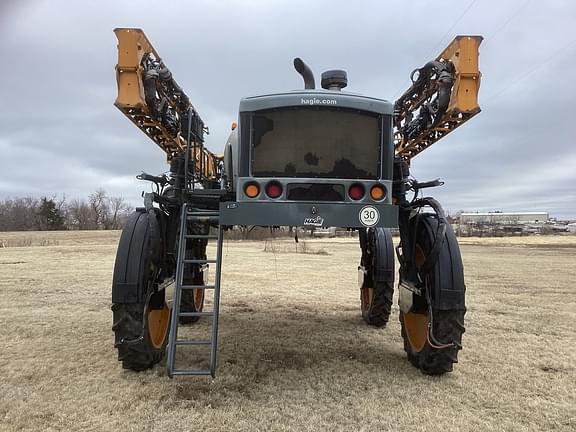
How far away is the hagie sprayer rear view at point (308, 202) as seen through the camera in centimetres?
445

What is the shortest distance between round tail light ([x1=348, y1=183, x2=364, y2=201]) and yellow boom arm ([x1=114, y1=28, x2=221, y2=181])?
6.79ft

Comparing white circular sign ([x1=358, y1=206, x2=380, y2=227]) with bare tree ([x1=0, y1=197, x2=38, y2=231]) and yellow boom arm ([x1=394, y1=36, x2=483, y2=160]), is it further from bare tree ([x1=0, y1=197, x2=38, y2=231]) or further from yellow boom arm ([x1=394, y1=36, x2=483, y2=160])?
bare tree ([x1=0, y1=197, x2=38, y2=231])

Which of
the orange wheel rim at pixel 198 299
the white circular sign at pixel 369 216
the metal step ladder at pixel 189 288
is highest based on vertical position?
the white circular sign at pixel 369 216

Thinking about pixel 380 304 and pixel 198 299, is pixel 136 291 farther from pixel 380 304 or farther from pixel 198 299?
pixel 380 304

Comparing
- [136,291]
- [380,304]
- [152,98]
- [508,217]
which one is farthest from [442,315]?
[508,217]

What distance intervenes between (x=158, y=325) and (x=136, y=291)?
90 centimetres

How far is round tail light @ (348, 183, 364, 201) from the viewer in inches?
182

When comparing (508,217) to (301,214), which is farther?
(508,217)

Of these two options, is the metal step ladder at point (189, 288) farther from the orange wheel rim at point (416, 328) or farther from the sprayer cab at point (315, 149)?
the orange wheel rim at point (416, 328)

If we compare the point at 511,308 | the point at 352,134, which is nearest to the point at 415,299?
the point at 352,134

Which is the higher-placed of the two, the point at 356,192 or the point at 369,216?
the point at 356,192

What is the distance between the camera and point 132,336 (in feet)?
14.5

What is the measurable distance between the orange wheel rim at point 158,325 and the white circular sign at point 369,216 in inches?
93.9

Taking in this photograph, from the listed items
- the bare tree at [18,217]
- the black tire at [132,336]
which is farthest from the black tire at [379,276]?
the bare tree at [18,217]
